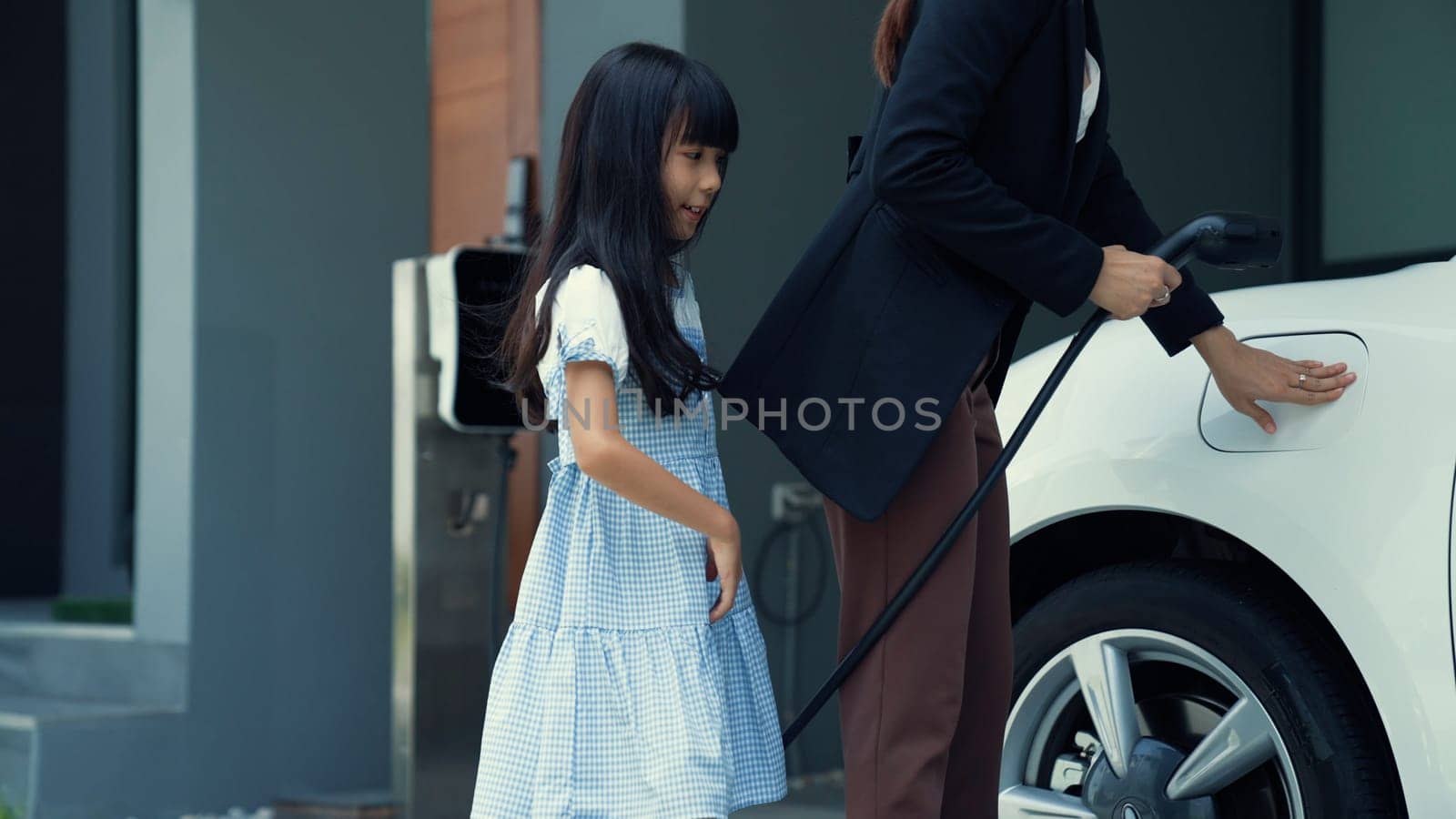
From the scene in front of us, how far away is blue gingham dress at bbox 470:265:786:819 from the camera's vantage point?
196 centimetres

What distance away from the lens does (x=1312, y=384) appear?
2.13 m

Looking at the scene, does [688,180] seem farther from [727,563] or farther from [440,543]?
[440,543]

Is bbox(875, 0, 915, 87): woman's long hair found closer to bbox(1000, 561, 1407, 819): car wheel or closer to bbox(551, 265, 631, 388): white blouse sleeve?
bbox(551, 265, 631, 388): white blouse sleeve

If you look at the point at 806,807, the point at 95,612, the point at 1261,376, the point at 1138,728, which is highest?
the point at 1261,376

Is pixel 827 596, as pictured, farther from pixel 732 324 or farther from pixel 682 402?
pixel 682 402

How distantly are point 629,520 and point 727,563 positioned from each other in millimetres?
146

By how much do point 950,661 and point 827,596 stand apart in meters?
2.95

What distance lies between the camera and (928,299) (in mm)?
1965

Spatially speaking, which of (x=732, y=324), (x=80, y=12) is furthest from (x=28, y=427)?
(x=732, y=324)

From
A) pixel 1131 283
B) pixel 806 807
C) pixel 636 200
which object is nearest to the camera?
pixel 1131 283

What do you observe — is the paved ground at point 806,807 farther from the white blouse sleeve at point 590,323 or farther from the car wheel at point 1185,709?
the white blouse sleeve at point 590,323

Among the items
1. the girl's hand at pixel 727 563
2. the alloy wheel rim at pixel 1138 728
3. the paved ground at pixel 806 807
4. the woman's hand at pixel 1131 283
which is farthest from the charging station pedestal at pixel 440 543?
the woman's hand at pixel 1131 283

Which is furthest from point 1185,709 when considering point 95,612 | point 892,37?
point 95,612

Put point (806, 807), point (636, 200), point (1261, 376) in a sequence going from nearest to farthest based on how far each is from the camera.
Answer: point (636, 200) → point (1261, 376) → point (806, 807)
